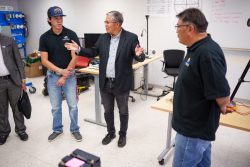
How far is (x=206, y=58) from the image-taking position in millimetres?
1335

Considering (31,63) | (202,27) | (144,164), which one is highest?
(202,27)

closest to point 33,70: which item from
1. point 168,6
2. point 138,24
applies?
point 138,24

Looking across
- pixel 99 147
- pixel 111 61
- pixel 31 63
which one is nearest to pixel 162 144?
pixel 99 147

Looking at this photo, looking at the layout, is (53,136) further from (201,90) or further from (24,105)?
(201,90)

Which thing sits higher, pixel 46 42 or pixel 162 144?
pixel 46 42

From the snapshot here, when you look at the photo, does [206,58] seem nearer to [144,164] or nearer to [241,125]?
[241,125]

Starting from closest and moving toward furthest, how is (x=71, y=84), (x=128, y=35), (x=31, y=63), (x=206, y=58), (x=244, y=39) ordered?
(x=206, y=58) → (x=128, y=35) → (x=71, y=84) → (x=244, y=39) → (x=31, y=63)

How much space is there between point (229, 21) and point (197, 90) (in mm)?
3236

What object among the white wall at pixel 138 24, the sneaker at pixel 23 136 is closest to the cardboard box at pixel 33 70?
the white wall at pixel 138 24

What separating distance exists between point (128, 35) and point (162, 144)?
1.42m

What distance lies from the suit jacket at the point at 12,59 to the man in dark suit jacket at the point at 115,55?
0.69 metres

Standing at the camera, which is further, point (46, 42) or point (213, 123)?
point (46, 42)

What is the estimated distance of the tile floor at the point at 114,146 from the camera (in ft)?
8.55

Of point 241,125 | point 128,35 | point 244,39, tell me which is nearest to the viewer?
point 241,125
